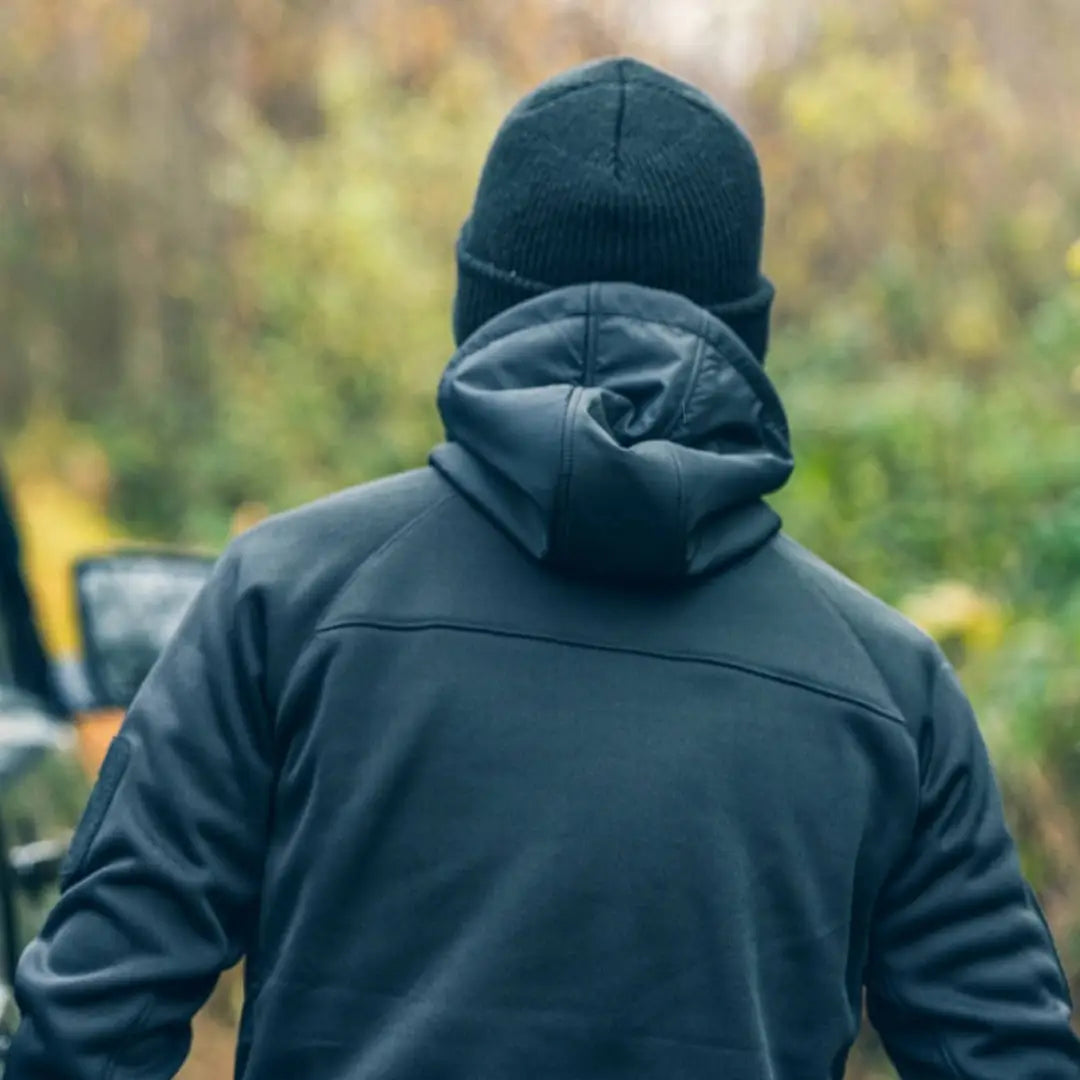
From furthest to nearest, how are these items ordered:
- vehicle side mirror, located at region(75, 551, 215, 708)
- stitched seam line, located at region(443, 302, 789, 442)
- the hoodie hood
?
vehicle side mirror, located at region(75, 551, 215, 708)
stitched seam line, located at region(443, 302, 789, 442)
the hoodie hood

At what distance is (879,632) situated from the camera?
1.93 meters

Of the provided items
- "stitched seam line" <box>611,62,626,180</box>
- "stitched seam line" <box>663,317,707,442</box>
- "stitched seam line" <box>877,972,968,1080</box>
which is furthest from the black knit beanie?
"stitched seam line" <box>877,972,968,1080</box>

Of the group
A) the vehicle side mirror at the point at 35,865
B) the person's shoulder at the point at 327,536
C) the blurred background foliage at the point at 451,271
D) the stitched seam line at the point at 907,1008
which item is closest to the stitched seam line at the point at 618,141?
the person's shoulder at the point at 327,536

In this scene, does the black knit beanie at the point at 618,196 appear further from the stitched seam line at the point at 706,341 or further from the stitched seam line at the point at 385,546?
the stitched seam line at the point at 385,546

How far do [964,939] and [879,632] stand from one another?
326 mm

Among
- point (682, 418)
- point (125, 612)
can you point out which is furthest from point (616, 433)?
point (125, 612)

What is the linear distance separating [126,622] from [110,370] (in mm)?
15362

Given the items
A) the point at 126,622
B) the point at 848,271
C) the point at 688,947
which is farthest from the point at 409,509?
the point at 848,271

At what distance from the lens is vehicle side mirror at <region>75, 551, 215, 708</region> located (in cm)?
384

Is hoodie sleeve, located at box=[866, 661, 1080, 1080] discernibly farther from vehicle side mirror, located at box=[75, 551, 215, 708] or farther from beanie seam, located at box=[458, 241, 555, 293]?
vehicle side mirror, located at box=[75, 551, 215, 708]

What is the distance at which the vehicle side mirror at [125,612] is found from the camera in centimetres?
384

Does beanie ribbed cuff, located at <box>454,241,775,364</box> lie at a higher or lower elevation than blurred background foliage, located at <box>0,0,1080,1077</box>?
higher

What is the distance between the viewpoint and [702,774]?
Result: 69.9 inches

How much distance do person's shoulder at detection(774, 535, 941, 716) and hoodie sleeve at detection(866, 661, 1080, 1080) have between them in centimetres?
3
